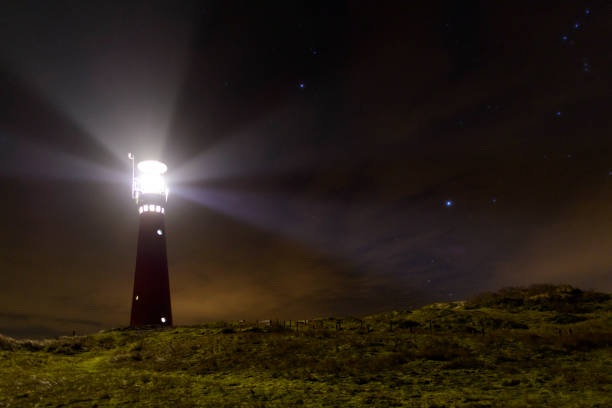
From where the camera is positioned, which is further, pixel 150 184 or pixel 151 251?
pixel 150 184

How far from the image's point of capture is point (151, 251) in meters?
39.1

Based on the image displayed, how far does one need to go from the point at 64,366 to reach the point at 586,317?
28656 mm

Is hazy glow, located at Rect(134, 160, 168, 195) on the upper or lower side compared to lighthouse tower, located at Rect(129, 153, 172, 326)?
upper

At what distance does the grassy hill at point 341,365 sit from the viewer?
11438mm

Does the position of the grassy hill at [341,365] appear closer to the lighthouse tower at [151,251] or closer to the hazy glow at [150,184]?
the lighthouse tower at [151,251]

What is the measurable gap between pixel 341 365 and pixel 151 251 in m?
29.0

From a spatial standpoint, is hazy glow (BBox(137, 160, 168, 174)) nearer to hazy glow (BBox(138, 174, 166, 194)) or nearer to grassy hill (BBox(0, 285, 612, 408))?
hazy glow (BBox(138, 174, 166, 194))

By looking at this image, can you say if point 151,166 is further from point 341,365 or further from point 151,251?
point 341,365

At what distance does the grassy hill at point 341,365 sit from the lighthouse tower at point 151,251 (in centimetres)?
1036

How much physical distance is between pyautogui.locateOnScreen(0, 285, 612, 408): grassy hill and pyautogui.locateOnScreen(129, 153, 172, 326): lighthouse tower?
10.4 metres

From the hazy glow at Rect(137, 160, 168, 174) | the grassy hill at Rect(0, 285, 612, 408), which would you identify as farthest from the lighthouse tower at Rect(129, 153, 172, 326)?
the grassy hill at Rect(0, 285, 612, 408)

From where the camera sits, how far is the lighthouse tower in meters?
36.8

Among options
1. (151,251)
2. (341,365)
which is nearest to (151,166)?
(151,251)

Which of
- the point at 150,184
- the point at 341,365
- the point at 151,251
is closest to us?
the point at 341,365
